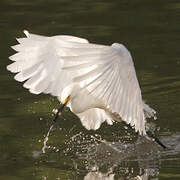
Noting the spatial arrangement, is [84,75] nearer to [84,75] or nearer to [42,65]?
[84,75]

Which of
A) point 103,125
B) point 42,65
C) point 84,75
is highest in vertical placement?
point 84,75

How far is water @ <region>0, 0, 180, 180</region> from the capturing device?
697cm

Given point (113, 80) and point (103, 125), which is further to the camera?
point (103, 125)

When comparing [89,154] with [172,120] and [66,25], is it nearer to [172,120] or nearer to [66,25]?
[172,120]

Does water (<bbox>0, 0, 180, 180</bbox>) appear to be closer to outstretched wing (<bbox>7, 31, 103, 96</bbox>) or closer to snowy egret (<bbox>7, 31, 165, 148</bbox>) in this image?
snowy egret (<bbox>7, 31, 165, 148</bbox>)

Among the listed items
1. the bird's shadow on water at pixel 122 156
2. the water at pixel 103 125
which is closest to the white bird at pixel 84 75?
the bird's shadow on water at pixel 122 156

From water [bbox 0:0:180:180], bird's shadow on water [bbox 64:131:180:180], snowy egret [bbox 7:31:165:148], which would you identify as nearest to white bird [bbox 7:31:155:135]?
snowy egret [bbox 7:31:165:148]

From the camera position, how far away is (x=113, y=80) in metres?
6.49

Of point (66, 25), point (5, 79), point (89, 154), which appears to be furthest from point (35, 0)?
point (89, 154)

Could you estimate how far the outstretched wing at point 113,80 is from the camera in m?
6.32

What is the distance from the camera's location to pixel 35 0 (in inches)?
555

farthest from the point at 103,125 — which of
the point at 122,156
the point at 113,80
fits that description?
the point at 113,80

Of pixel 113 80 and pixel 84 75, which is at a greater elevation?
pixel 84 75

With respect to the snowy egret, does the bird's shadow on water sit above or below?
below
